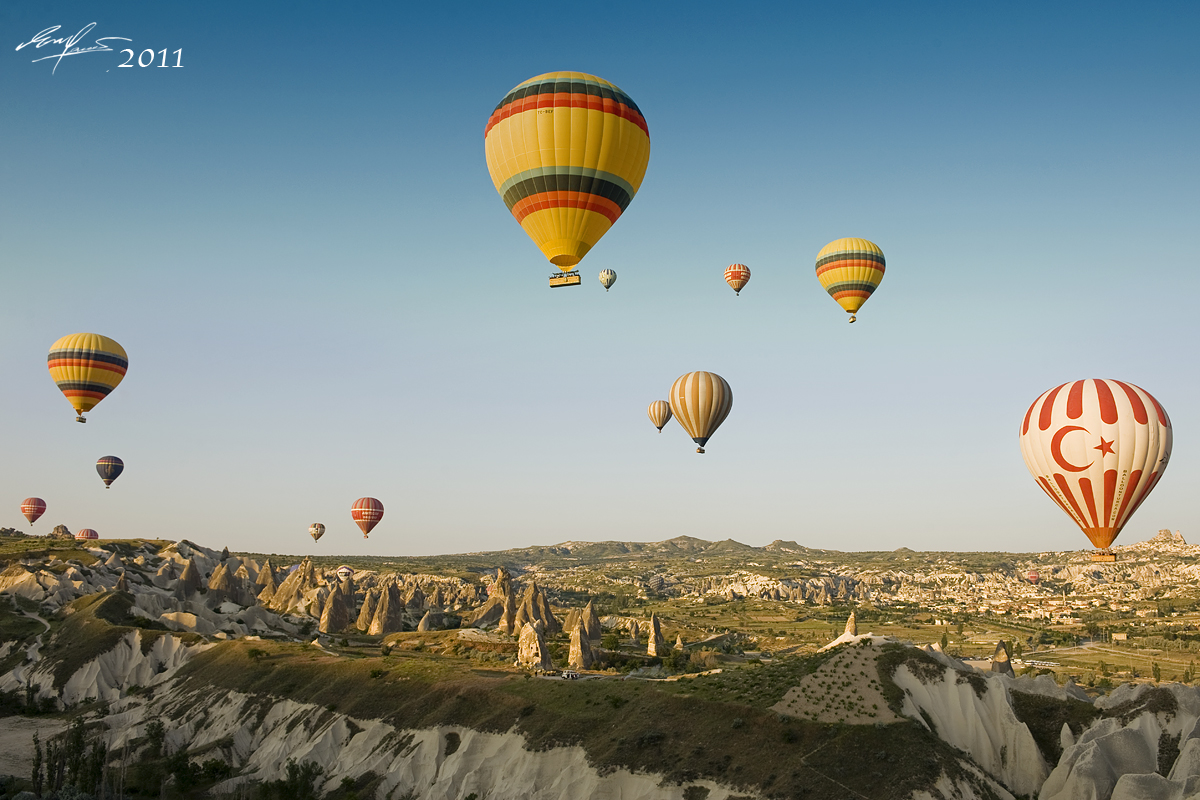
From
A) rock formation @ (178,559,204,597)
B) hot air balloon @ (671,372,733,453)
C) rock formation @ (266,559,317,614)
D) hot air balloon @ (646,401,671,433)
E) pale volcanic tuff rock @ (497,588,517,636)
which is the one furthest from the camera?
rock formation @ (266,559,317,614)

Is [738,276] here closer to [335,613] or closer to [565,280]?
[565,280]

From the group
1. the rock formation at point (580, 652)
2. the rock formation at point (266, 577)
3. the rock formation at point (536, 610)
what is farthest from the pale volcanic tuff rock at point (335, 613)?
the rock formation at point (580, 652)

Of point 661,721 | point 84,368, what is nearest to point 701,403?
point 661,721

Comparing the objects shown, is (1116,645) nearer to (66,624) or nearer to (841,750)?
(841,750)

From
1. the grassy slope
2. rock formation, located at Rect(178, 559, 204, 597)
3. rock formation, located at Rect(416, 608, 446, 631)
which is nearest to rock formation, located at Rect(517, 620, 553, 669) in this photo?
the grassy slope

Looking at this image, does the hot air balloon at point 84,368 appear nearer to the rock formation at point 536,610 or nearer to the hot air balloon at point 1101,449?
the rock formation at point 536,610

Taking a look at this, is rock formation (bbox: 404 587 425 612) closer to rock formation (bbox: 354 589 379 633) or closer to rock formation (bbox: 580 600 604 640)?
rock formation (bbox: 354 589 379 633)
